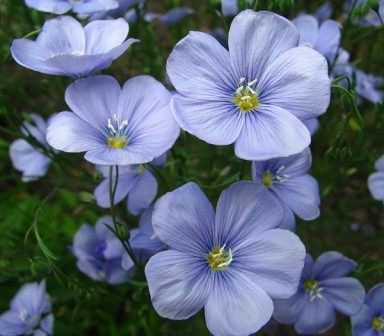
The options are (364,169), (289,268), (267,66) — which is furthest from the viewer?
(364,169)

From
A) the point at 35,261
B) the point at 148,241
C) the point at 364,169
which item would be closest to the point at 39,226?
the point at 35,261

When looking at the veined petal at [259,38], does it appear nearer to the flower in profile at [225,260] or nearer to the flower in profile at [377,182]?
the flower in profile at [225,260]

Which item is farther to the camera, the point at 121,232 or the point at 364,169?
the point at 364,169

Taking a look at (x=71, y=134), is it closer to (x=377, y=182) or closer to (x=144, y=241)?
(x=144, y=241)

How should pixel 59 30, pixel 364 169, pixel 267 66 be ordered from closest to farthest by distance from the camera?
1. pixel 267 66
2. pixel 59 30
3. pixel 364 169

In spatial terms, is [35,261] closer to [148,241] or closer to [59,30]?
[148,241]

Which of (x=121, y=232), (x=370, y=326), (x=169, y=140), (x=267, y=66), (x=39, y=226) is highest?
(x=267, y=66)

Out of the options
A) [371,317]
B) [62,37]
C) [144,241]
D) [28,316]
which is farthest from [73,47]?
[371,317]

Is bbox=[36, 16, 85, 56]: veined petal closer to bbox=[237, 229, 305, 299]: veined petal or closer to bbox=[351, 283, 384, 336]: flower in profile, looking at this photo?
bbox=[237, 229, 305, 299]: veined petal
